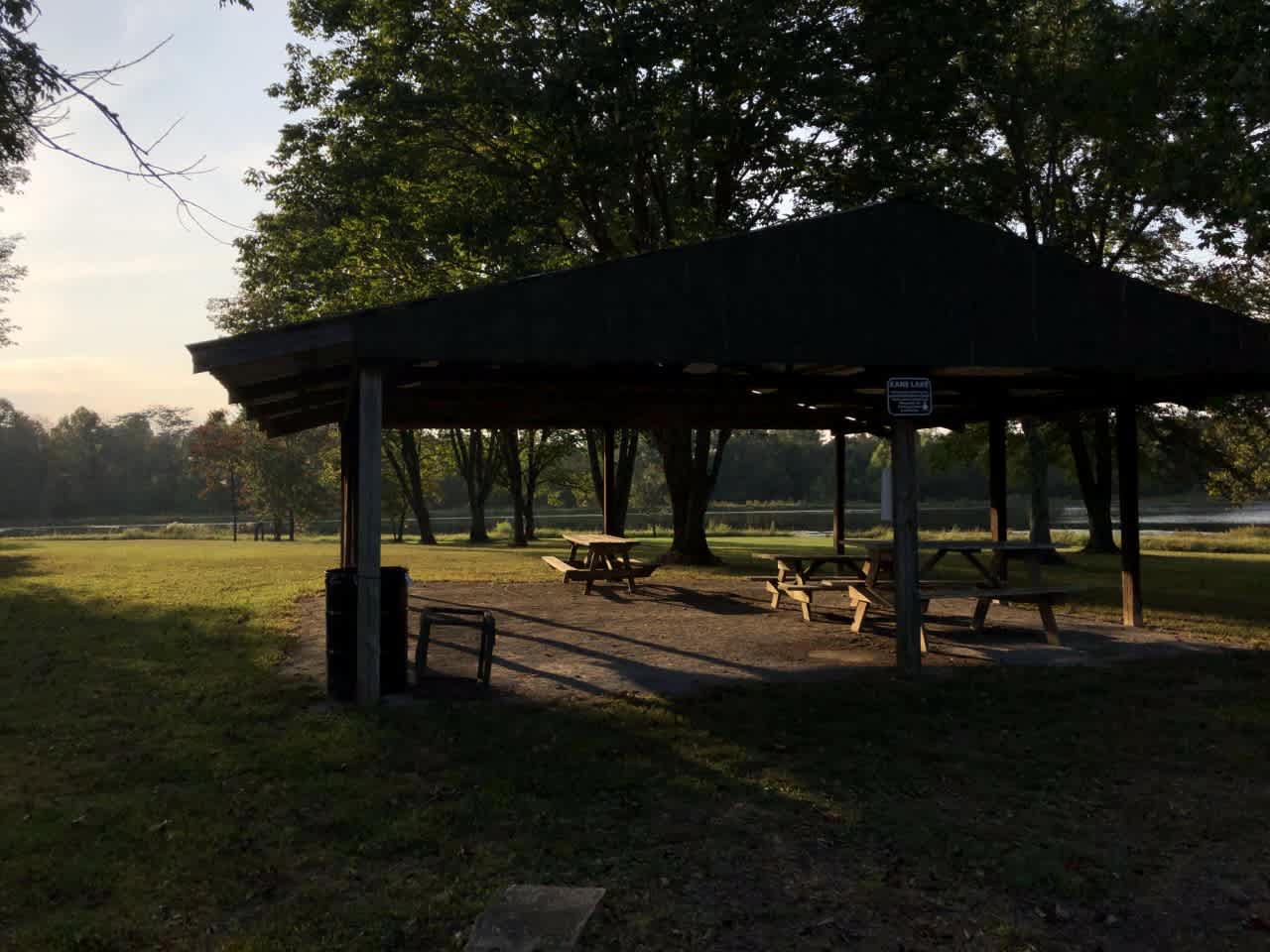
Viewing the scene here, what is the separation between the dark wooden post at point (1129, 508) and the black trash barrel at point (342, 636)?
25.1 feet

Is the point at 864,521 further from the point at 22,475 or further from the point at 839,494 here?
the point at 22,475

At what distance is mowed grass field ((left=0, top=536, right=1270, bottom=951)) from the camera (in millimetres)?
3664

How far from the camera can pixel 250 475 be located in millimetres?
44125

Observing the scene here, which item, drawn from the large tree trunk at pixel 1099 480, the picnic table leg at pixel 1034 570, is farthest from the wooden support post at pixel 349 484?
the large tree trunk at pixel 1099 480

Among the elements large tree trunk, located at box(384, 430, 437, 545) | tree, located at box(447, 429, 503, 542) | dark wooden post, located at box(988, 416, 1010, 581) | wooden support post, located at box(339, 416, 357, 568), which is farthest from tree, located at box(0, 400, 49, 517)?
dark wooden post, located at box(988, 416, 1010, 581)

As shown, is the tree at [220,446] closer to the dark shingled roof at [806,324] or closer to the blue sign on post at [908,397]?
the dark shingled roof at [806,324]

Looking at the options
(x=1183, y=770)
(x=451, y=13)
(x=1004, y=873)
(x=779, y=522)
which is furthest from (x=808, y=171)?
(x=779, y=522)

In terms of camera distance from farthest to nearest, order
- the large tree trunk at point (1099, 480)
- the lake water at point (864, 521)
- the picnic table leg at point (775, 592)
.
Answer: the lake water at point (864, 521) < the large tree trunk at point (1099, 480) < the picnic table leg at point (775, 592)

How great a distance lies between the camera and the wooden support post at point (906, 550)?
8000 mm

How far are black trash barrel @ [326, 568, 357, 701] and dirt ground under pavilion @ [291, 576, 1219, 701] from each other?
0.67m

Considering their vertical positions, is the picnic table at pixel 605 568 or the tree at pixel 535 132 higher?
the tree at pixel 535 132

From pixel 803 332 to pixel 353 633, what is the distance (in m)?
4.12

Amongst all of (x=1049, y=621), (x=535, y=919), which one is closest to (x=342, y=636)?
(x=535, y=919)

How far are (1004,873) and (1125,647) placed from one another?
6.08 m
